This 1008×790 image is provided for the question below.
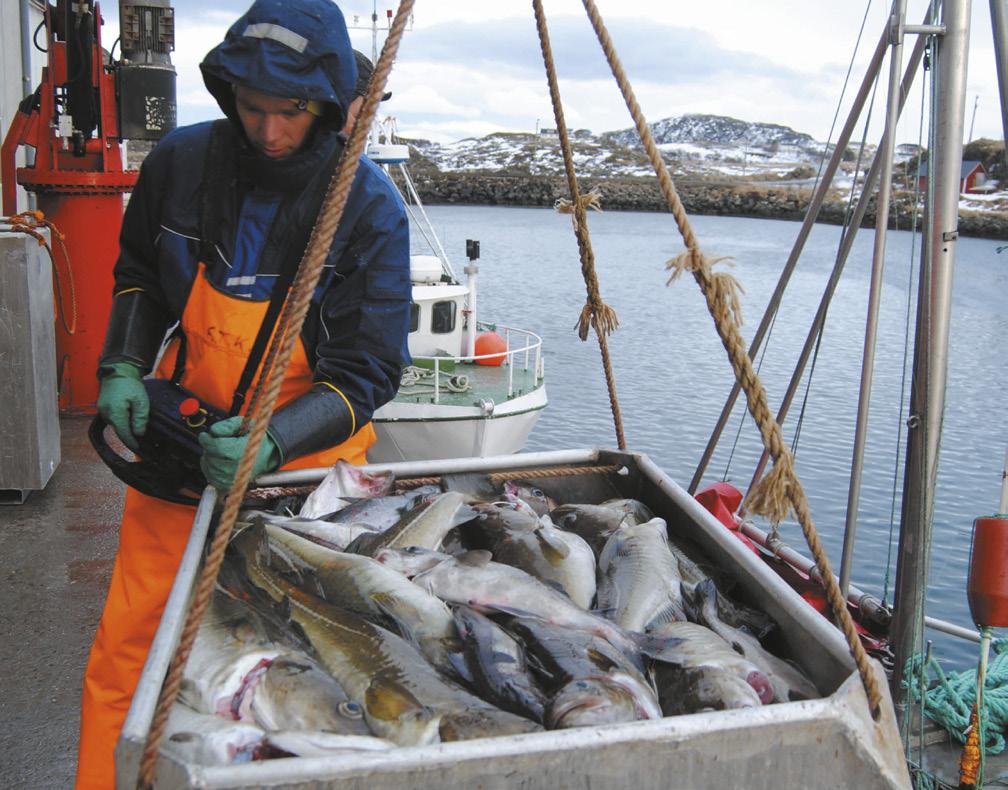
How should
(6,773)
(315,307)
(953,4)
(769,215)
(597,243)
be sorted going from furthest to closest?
(769,215) → (597,243) → (953,4) → (6,773) → (315,307)

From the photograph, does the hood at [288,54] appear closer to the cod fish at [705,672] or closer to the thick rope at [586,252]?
the thick rope at [586,252]

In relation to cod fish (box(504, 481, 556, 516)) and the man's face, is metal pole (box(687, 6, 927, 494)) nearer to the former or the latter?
cod fish (box(504, 481, 556, 516))

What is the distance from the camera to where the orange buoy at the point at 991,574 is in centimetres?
288

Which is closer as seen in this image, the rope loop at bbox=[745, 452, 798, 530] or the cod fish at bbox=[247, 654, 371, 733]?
the cod fish at bbox=[247, 654, 371, 733]

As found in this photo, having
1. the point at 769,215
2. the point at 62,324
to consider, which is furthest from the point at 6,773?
the point at 769,215

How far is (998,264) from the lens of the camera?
4138 cm

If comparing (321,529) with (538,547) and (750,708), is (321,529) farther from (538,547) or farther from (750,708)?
(750,708)

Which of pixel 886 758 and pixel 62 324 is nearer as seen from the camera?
pixel 886 758

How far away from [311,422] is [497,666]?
1.09 m

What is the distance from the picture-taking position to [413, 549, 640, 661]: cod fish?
5.79 ft

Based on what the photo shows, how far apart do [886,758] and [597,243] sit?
51394 millimetres

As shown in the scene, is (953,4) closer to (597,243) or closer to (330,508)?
(330,508)

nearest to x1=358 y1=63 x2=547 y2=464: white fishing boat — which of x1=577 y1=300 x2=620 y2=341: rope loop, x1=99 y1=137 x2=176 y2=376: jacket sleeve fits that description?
x1=577 y1=300 x2=620 y2=341: rope loop

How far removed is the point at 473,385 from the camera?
41.8 ft
